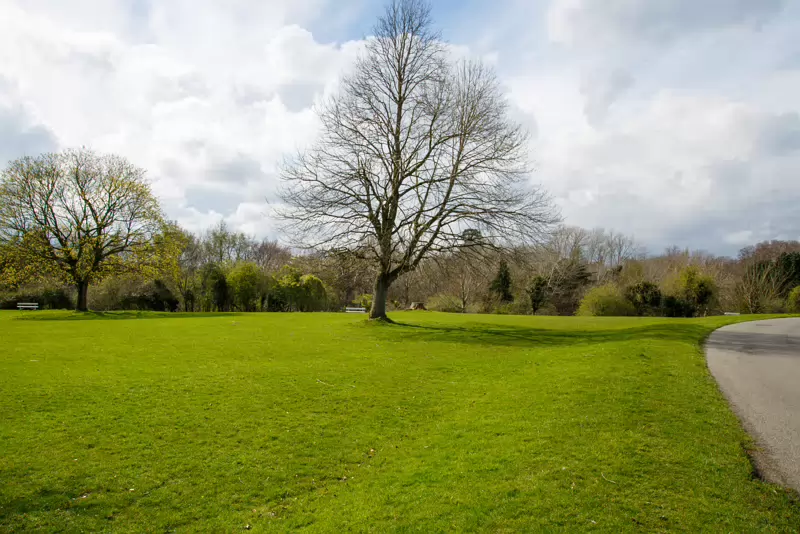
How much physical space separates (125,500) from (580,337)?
57.2 feet

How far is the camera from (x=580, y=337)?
18.8m

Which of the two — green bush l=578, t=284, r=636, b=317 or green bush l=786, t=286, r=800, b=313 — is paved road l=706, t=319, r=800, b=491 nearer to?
green bush l=578, t=284, r=636, b=317

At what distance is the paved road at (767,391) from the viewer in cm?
542

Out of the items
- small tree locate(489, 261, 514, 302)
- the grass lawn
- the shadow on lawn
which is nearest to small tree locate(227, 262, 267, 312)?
small tree locate(489, 261, 514, 302)

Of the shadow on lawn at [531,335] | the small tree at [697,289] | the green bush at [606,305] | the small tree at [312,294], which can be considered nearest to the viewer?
the shadow on lawn at [531,335]

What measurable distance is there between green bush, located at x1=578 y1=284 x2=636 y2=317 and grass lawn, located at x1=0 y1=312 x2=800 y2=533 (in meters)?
26.0

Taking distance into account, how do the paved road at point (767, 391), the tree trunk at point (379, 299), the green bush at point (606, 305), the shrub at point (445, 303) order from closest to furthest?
the paved road at point (767, 391) → the tree trunk at point (379, 299) → the green bush at point (606, 305) → the shrub at point (445, 303)

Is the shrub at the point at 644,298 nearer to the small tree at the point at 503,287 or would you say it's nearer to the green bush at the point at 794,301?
the small tree at the point at 503,287

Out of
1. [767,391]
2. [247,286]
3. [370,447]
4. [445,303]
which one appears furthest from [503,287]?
[370,447]

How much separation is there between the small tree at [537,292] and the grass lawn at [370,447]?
3024 cm

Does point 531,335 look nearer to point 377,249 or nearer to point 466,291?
point 377,249

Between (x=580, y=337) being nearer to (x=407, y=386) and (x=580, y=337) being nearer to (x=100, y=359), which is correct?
(x=407, y=386)

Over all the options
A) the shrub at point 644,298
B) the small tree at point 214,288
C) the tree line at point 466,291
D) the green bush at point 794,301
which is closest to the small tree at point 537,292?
the tree line at point 466,291

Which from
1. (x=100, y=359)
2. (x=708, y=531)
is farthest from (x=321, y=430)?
(x=100, y=359)
